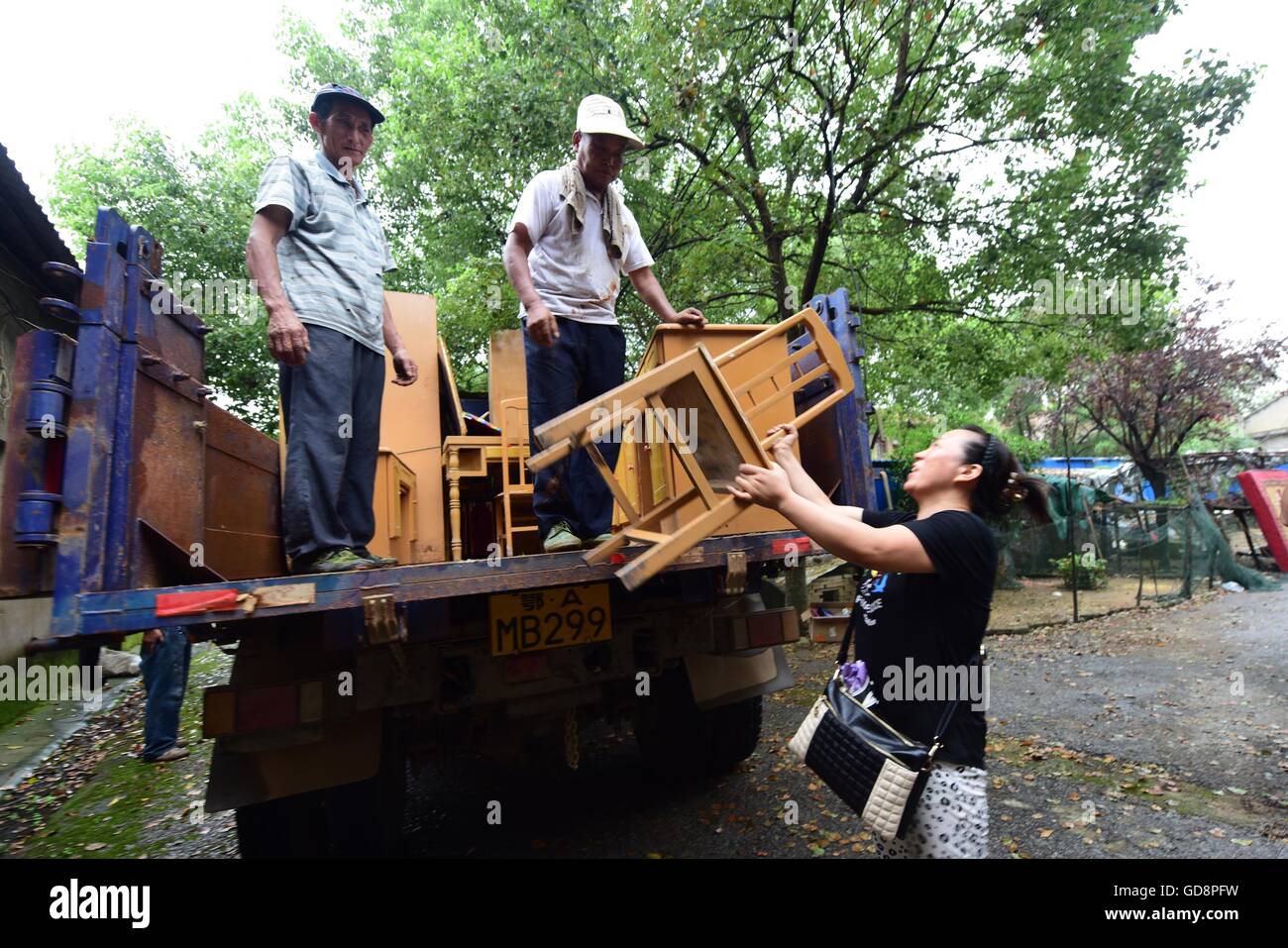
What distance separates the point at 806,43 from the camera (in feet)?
23.2

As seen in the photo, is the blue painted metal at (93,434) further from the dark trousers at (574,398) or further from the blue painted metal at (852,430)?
the blue painted metal at (852,430)

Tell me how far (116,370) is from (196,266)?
12086 millimetres

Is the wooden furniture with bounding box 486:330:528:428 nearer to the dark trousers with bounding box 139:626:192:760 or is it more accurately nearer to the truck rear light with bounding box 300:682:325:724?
the dark trousers with bounding box 139:626:192:760

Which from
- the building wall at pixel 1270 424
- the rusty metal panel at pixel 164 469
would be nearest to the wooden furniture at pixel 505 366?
the rusty metal panel at pixel 164 469

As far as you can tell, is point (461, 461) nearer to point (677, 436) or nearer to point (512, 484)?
point (512, 484)

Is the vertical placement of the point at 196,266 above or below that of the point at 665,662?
above

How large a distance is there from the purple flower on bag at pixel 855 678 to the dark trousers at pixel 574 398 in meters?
1.11

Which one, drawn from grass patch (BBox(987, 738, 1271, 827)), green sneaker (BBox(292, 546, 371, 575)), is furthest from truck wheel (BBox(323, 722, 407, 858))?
grass patch (BBox(987, 738, 1271, 827))

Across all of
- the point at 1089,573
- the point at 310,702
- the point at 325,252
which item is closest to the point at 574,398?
the point at 325,252

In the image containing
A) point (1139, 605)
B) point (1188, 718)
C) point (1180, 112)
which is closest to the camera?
point (1188, 718)

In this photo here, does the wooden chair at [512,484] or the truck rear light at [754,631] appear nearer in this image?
the truck rear light at [754,631]

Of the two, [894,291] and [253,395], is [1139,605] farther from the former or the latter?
[253,395]

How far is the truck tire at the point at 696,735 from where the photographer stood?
355cm
